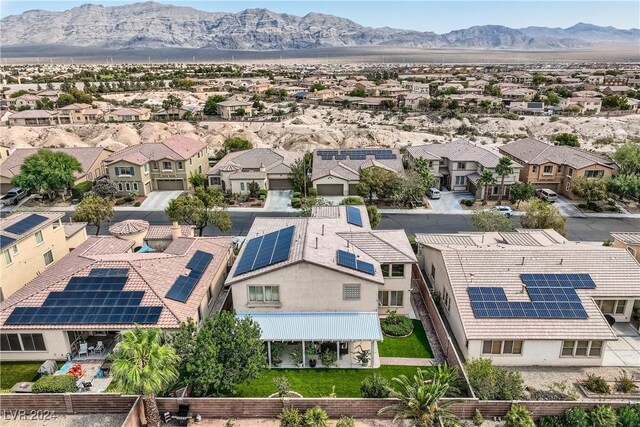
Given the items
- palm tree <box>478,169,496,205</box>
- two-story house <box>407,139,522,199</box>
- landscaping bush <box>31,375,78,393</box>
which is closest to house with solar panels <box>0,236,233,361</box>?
landscaping bush <box>31,375,78,393</box>

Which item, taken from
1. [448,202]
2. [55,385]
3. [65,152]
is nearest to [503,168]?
[448,202]

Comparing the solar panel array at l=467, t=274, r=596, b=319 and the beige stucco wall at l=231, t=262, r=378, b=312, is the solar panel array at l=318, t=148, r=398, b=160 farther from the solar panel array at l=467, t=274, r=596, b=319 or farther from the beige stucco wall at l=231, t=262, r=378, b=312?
the beige stucco wall at l=231, t=262, r=378, b=312

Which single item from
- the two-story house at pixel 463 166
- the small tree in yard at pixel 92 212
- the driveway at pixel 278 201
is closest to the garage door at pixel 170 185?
the driveway at pixel 278 201

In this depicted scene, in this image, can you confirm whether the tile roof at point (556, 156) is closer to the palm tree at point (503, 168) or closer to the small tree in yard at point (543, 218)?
the palm tree at point (503, 168)

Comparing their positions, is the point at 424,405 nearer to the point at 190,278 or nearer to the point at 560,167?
the point at 190,278

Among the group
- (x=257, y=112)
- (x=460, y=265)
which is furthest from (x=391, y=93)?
(x=460, y=265)

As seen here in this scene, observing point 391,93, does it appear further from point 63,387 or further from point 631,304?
point 63,387
